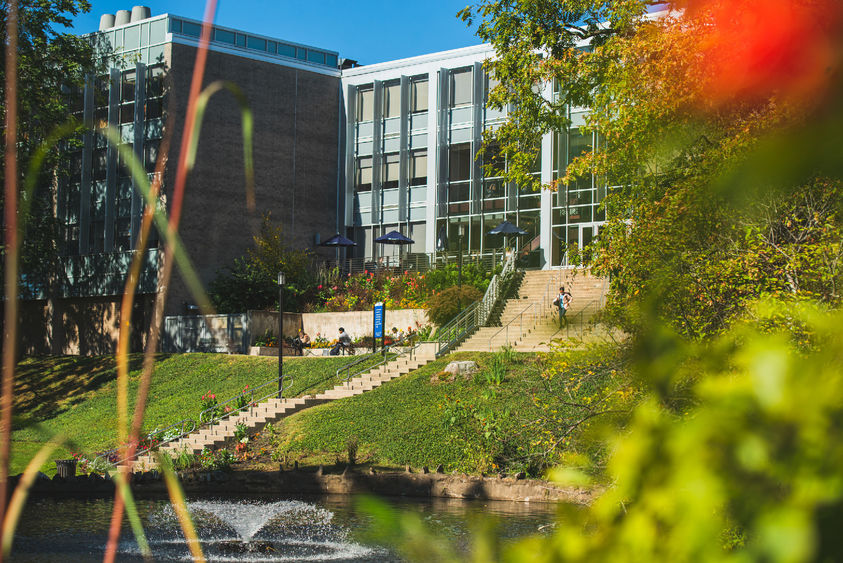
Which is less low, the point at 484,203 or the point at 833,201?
the point at 484,203

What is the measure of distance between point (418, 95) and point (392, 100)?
1795mm

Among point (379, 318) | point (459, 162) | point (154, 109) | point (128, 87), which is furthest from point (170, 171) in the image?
point (379, 318)

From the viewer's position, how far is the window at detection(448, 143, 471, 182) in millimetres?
49969

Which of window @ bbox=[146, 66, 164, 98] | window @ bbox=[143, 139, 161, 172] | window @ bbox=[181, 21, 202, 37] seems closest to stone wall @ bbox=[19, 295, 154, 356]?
window @ bbox=[143, 139, 161, 172]

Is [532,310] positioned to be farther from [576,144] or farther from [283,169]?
[283,169]

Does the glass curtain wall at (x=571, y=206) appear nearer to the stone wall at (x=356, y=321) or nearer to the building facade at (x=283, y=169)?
the building facade at (x=283, y=169)

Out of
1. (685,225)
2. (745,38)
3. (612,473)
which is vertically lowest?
(612,473)

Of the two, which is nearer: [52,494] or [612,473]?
[612,473]

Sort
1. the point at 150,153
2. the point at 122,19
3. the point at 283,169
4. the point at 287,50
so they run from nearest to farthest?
the point at 150,153 → the point at 122,19 → the point at 283,169 → the point at 287,50

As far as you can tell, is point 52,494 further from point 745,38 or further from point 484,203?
point 484,203

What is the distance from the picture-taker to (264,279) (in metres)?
46.2

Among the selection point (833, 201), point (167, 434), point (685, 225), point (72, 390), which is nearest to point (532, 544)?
point (833, 201)

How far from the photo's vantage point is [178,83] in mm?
47688

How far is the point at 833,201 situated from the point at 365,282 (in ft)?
119
